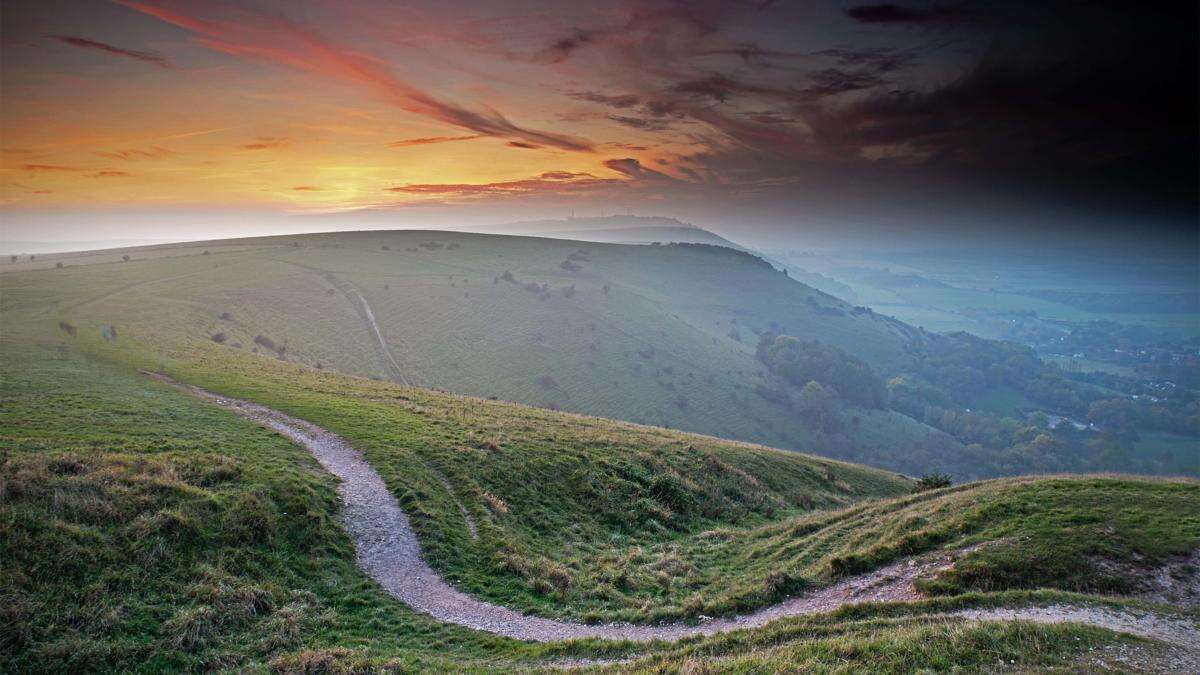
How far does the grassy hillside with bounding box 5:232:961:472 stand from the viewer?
7112 centimetres

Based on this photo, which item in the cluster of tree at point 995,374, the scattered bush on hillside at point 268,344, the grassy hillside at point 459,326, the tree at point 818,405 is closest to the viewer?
the scattered bush on hillside at point 268,344

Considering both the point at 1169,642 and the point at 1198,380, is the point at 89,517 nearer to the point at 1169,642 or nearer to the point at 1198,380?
the point at 1169,642

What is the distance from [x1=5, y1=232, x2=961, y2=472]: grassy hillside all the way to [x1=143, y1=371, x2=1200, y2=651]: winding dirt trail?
141ft

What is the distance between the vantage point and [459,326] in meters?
102

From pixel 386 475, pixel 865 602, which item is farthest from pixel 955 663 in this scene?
pixel 386 475

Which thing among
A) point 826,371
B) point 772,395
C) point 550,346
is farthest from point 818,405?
point 550,346

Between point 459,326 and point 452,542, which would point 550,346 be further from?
point 452,542

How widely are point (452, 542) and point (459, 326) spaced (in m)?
88.4

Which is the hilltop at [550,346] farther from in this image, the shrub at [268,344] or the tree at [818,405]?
the tree at [818,405]

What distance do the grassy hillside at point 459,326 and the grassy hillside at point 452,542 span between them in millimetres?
35675

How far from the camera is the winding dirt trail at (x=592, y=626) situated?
1069 cm

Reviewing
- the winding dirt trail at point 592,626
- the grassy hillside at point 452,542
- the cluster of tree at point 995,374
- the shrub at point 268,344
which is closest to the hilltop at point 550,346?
the shrub at point 268,344

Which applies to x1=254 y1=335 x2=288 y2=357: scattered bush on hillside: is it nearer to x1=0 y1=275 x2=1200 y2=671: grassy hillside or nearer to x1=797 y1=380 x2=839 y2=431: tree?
x1=0 y1=275 x2=1200 y2=671: grassy hillside

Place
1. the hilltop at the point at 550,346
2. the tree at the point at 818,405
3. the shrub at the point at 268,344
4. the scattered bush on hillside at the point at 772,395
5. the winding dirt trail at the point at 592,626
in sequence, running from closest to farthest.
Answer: the winding dirt trail at the point at 592,626 < the shrub at the point at 268,344 < the hilltop at the point at 550,346 < the tree at the point at 818,405 < the scattered bush on hillside at the point at 772,395
